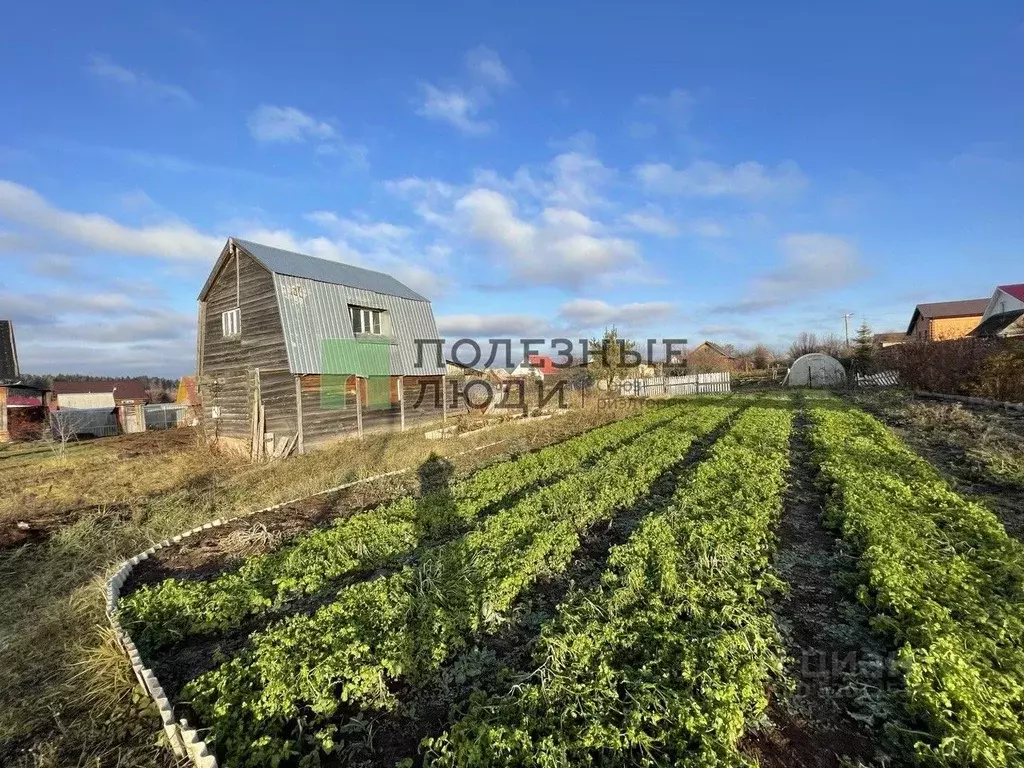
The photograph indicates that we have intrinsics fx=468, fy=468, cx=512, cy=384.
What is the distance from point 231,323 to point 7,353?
19.9m

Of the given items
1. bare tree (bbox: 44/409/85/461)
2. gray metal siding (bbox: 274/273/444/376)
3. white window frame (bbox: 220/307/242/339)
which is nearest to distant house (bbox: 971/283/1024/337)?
gray metal siding (bbox: 274/273/444/376)

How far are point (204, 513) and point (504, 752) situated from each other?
8866mm

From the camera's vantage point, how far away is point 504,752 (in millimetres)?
3109

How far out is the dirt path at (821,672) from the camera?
10.7ft

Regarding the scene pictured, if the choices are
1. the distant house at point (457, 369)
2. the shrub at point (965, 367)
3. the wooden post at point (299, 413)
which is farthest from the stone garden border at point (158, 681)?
the shrub at point (965, 367)

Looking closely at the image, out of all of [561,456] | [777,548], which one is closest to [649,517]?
[777,548]

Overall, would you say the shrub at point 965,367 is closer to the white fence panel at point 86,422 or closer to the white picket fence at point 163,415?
the white fence panel at point 86,422

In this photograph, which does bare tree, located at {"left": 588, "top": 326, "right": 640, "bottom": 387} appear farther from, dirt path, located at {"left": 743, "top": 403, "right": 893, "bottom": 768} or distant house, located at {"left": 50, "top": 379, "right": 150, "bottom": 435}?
distant house, located at {"left": 50, "top": 379, "right": 150, "bottom": 435}

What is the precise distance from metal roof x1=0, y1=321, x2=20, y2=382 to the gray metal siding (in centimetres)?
2159

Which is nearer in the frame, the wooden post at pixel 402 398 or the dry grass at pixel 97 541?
the dry grass at pixel 97 541

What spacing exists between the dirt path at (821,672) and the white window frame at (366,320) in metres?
16.4

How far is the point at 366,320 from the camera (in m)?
19.2

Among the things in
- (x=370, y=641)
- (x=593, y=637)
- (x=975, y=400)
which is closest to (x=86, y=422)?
(x=370, y=641)

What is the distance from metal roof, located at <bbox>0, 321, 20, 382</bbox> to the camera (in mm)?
25609
